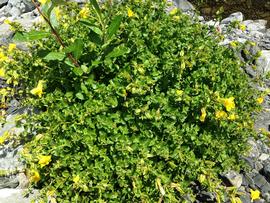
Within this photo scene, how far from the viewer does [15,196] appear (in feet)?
11.2

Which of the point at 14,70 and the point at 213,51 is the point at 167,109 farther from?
the point at 14,70

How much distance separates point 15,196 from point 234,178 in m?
1.79

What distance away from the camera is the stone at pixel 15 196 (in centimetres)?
338

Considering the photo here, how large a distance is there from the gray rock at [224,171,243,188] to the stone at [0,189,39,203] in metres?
1.57

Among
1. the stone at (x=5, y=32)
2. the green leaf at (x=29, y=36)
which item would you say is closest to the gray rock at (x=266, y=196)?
the green leaf at (x=29, y=36)

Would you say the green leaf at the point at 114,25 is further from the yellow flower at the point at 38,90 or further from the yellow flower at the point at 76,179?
the yellow flower at the point at 76,179

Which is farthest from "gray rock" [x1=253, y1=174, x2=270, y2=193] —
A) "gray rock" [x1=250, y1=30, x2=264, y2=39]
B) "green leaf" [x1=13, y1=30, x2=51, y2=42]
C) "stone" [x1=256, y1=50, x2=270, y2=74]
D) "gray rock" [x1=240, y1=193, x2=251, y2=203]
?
"gray rock" [x1=250, y1=30, x2=264, y2=39]

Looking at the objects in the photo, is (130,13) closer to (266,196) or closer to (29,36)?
(29,36)

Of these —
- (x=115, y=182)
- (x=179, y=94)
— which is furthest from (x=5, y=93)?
(x=179, y=94)

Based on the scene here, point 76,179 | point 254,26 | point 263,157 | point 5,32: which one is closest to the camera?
point 76,179

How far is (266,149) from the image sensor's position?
4.14 m

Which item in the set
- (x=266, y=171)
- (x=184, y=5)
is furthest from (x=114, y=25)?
(x=184, y=5)

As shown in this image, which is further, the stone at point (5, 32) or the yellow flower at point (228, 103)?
the stone at point (5, 32)

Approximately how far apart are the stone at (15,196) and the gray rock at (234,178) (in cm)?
157
